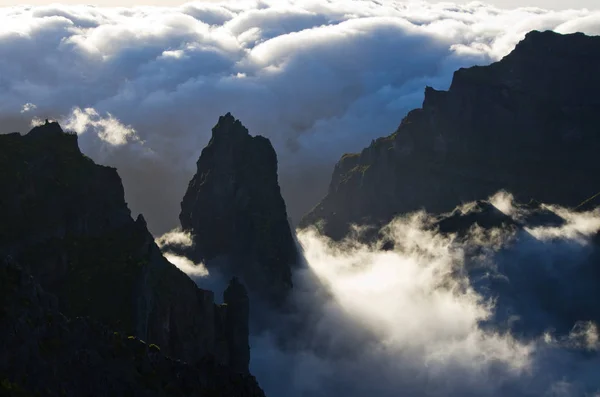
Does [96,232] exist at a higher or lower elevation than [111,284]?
higher

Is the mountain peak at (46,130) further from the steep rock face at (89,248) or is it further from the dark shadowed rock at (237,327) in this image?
the dark shadowed rock at (237,327)

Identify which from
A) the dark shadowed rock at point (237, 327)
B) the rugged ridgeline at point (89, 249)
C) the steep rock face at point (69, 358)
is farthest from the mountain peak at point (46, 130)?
the steep rock face at point (69, 358)

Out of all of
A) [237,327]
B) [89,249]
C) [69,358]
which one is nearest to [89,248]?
[89,249]

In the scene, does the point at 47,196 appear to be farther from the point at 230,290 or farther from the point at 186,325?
the point at 230,290

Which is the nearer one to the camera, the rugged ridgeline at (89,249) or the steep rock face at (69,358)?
the steep rock face at (69,358)

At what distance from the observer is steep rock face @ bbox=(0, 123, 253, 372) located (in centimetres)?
13350

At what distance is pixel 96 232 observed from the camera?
14825cm

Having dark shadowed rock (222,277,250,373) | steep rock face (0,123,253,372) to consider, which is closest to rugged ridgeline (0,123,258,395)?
steep rock face (0,123,253,372)

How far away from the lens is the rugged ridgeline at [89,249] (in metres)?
133

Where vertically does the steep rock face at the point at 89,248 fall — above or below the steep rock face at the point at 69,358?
above

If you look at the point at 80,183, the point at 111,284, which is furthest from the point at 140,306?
the point at 80,183

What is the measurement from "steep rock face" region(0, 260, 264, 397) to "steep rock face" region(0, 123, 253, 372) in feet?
105

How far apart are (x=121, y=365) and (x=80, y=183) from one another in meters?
74.7

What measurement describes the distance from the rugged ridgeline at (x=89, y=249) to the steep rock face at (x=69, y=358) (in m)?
37.0
